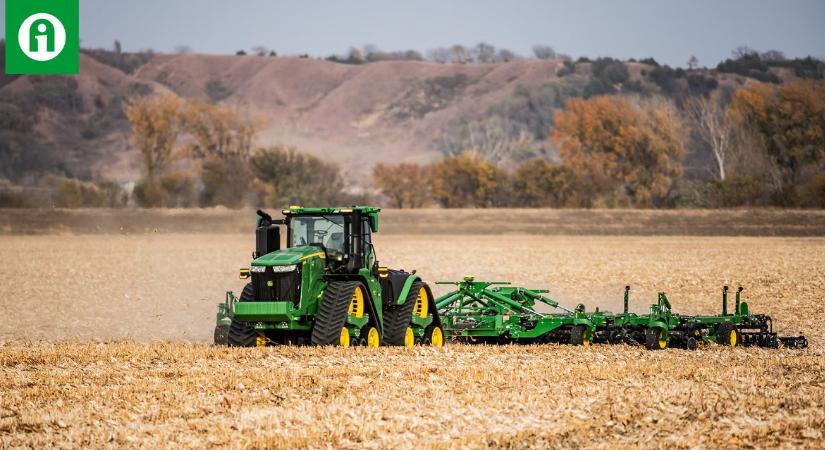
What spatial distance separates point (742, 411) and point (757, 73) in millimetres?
168655

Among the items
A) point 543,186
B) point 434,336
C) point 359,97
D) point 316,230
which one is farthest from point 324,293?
point 359,97

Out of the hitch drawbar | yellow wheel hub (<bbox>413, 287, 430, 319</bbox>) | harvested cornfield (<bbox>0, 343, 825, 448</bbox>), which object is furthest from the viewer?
the hitch drawbar

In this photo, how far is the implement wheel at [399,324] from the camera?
781 inches

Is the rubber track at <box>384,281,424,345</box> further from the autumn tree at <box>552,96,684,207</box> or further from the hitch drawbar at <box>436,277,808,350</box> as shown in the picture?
the autumn tree at <box>552,96,684,207</box>

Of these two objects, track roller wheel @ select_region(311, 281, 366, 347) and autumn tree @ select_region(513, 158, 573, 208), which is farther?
autumn tree @ select_region(513, 158, 573, 208)

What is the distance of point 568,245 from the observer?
4959cm

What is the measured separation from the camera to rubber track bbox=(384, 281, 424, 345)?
19.8 meters

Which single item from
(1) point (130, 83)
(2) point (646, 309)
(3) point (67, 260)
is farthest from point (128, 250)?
(1) point (130, 83)

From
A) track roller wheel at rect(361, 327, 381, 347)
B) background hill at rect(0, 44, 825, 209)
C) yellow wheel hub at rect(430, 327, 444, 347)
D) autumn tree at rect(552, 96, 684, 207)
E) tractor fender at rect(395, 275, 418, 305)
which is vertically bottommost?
yellow wheel hub at rect(430, 327, 444, 347)

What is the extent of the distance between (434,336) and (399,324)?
133cm

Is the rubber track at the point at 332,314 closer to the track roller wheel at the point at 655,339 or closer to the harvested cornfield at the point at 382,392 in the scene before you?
the harvested cornfield at the point at 382,392

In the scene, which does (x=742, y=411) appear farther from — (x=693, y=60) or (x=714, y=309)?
(x=693, y=60)

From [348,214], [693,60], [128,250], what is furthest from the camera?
[693,60]

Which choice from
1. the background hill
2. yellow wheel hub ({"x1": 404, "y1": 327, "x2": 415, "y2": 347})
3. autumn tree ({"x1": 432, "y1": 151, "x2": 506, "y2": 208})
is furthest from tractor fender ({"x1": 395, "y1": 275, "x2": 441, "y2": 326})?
the background hill
